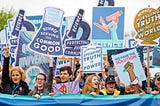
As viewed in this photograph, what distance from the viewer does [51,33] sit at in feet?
28.5

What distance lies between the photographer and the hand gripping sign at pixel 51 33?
859 centimetres

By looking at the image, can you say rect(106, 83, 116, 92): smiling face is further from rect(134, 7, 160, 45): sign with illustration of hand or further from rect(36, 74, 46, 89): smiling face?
rect(134, 7, 160, 45): sign with illustration of hand

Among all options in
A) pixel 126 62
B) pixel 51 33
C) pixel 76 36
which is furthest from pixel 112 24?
pixel 126 62

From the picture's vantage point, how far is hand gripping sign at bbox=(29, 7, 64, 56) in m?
8.59

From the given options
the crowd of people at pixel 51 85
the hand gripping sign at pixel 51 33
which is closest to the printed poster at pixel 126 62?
the crowd of people at pixel 51 85

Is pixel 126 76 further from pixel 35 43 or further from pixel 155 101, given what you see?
pixel 35 43

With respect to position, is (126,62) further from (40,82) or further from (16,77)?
(16,77)

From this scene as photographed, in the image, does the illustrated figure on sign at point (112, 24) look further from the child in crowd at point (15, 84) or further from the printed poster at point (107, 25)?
the child in crowd at point (15, 84)

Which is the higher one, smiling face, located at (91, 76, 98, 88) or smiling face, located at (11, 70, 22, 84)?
smiling face, located at (11, 70, 22, 84)

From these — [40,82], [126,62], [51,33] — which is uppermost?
[51,33]

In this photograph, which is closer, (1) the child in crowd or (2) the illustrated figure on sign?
(1) the child in crowd

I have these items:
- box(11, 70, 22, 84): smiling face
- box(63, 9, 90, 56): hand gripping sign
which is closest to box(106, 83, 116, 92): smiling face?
box(11, 70, 22, 84): smiling face

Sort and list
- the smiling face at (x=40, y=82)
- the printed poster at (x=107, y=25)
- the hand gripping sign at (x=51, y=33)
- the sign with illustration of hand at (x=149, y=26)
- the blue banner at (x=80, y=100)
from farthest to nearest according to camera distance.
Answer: the printed poster at (x=107, y=25) < the sign with illustration of hand at (x=149, y=26) < the hand gripping sign at (x=51, y=33) < the smiling face at (x=40, y=82) < the blue banner at (x=80, y=100)

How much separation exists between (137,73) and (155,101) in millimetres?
682
